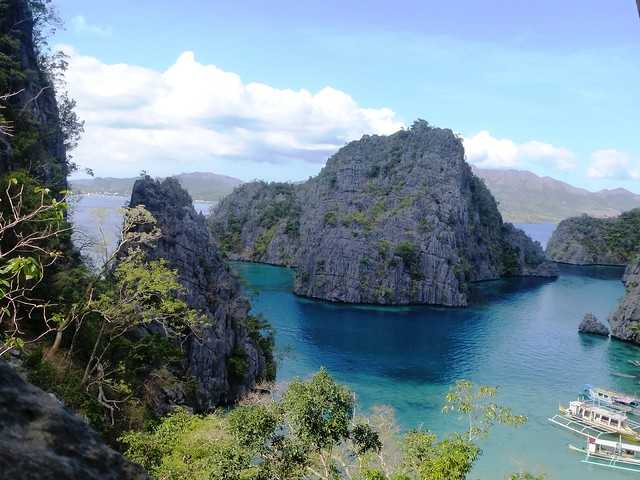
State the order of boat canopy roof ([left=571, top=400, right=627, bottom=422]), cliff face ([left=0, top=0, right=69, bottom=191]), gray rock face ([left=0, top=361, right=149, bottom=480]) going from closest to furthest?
gray rock face ([left=0, top=361, right=149, bottom=480])
cliff face ([left=0, top=0, right=69, bottom=191])
boat canopy roof ([left=571, top=400, right=627, bottom=422])

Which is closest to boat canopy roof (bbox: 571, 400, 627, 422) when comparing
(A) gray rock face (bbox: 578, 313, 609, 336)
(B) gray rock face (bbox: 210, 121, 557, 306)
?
(A) gray rock face (bbox: 578, 313, 609, 336)

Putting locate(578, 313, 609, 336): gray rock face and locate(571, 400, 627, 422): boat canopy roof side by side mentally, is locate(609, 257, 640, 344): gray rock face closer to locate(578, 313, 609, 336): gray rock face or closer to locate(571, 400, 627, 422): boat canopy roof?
locate(578, 313, 609, 336): gray rock face

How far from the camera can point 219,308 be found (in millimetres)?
37656

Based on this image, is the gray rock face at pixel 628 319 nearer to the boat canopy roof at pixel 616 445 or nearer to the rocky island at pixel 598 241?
the boat canopy roof at pixel 616 445

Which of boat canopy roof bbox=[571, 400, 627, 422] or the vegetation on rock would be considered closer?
the vegetation on rock

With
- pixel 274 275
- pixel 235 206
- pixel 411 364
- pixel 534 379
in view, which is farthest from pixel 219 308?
pixel 235 206

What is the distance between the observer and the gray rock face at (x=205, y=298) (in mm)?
34219

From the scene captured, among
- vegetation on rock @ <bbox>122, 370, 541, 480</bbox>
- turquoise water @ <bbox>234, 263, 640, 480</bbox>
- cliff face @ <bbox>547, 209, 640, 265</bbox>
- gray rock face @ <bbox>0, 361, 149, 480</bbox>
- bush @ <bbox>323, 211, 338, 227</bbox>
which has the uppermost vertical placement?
cliff face @ <bbox>547, 209, 640, 265</bbox>

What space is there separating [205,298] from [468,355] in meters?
29.5

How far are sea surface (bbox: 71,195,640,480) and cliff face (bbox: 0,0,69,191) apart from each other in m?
3.36

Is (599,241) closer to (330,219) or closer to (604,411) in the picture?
(330,219)

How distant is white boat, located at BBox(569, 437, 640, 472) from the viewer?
102 ft

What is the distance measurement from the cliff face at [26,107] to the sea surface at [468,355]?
3.36 metres

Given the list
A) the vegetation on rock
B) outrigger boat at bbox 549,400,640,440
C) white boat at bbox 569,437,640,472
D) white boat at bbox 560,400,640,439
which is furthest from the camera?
white boat at bbox 560,400,640,439
